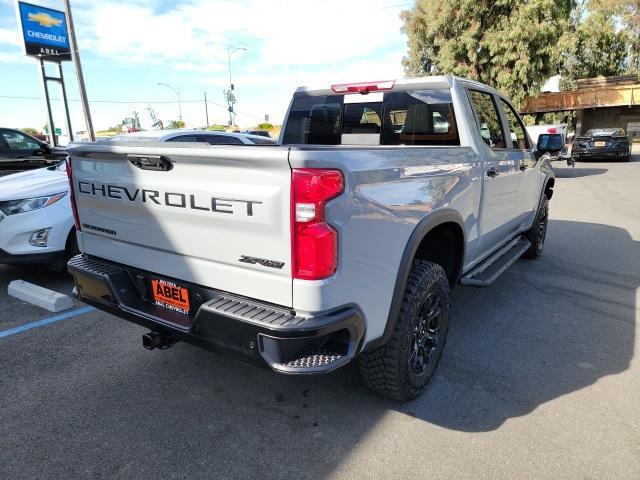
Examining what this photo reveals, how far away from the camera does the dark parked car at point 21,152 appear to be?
28.4ft

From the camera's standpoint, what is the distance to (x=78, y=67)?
17.1 meters

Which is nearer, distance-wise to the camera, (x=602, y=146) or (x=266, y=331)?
(x=266, y=331)

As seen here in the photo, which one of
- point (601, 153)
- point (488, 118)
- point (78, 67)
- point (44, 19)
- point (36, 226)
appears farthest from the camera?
point (44, 19)

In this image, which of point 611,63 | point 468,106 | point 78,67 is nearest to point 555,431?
point 468,106

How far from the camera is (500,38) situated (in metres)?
18.1

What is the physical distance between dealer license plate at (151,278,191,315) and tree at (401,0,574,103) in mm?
19167

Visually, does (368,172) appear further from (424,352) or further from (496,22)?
(496,22)

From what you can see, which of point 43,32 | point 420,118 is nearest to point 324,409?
point 420,118

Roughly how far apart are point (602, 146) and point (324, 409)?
20183mm

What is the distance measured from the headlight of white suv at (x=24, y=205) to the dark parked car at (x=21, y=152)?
→ 4959 mm

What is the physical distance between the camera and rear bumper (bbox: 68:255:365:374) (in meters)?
1.91

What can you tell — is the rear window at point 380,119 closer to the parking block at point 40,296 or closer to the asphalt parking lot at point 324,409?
the asphalt parking lot at point 324,409

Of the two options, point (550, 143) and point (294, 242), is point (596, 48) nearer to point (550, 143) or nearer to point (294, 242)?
point (550, 143)

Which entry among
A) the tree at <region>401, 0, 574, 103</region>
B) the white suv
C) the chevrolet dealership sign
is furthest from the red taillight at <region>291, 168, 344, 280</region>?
the chevrolet dealership sign
